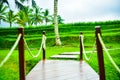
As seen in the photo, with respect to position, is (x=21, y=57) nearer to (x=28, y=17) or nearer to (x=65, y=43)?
(x=65, y=43)

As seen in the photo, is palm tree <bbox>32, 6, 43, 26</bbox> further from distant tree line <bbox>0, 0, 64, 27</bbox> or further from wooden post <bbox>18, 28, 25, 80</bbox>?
wooden post <bbox>18, 28, 25, 80</bbox>

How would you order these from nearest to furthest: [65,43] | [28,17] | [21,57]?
[21,57] → [65,43] → [28,17]

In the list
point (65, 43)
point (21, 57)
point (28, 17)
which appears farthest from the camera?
point (28, 17)

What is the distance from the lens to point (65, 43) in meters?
25.0

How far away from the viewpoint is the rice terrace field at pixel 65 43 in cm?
1042

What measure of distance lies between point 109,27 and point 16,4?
20412 mm

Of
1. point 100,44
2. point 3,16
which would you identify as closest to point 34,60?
point 100,44

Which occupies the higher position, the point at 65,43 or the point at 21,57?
the point at 21,57

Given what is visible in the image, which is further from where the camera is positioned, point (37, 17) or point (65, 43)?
A: point (37, 17)

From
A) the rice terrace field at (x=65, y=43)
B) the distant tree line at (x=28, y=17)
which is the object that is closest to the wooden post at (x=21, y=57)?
the rice terrace field at (x=65, y=43)

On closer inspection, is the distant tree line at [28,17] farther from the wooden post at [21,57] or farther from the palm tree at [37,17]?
the wooden post at [21,57]

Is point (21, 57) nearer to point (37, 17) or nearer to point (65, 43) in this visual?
point (65, 43)

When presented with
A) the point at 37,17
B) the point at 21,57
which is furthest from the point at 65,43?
the point at 37,17

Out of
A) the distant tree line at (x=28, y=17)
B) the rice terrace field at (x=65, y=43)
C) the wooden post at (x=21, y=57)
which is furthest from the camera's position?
the distant tree line at (x=28, y=17)
